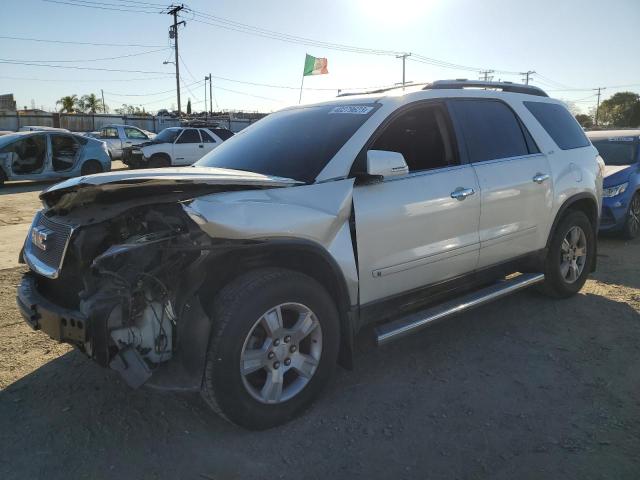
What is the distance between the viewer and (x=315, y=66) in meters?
24.2

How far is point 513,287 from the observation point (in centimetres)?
428

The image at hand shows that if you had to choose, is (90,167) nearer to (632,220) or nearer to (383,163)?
(632,220)

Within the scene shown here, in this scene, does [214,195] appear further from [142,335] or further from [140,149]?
[140,149]

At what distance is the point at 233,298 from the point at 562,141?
3.80 m

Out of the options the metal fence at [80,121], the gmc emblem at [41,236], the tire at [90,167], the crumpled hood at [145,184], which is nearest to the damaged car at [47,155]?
the tire at [90,167]

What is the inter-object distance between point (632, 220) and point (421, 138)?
5.92 m

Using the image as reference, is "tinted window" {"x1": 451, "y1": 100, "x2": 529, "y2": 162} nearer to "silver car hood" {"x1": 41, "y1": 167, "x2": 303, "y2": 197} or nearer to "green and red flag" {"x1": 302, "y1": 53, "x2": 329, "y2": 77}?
"silver car hood" {"x1": 41, "y1": 167, "x2": 303, "y2": 197}

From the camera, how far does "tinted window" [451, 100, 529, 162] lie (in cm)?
404

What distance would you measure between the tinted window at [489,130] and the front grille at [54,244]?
2.87 m

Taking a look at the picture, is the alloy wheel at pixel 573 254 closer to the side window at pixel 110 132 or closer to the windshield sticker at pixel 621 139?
the windshield sticker at pixel 621 139

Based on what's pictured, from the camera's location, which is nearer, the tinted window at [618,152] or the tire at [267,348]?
the tire at [267,348]

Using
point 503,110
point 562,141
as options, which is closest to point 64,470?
point 503,110

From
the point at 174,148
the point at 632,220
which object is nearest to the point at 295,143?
the point at 632,220

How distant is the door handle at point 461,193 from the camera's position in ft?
12.2
